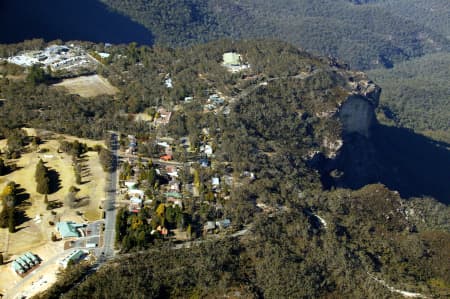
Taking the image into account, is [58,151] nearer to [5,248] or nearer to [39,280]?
[5,248]

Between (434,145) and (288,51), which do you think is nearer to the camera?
(288,51)

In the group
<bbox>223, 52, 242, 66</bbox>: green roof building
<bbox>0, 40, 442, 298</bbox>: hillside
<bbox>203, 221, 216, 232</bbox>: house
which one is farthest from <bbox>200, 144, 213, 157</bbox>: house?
<bbox>223, 52, 242, 66</bbox>: green roof building

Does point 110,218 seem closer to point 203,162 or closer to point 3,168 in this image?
point 3,168

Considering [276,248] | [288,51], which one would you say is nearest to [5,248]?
[276,248]

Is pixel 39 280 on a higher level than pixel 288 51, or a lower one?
lower

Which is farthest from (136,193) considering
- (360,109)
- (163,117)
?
(360,109)

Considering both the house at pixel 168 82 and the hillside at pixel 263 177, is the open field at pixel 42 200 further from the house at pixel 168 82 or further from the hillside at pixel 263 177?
the house at pixel 168 82

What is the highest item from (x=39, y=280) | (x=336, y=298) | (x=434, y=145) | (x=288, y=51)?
(x=288, y=51)
